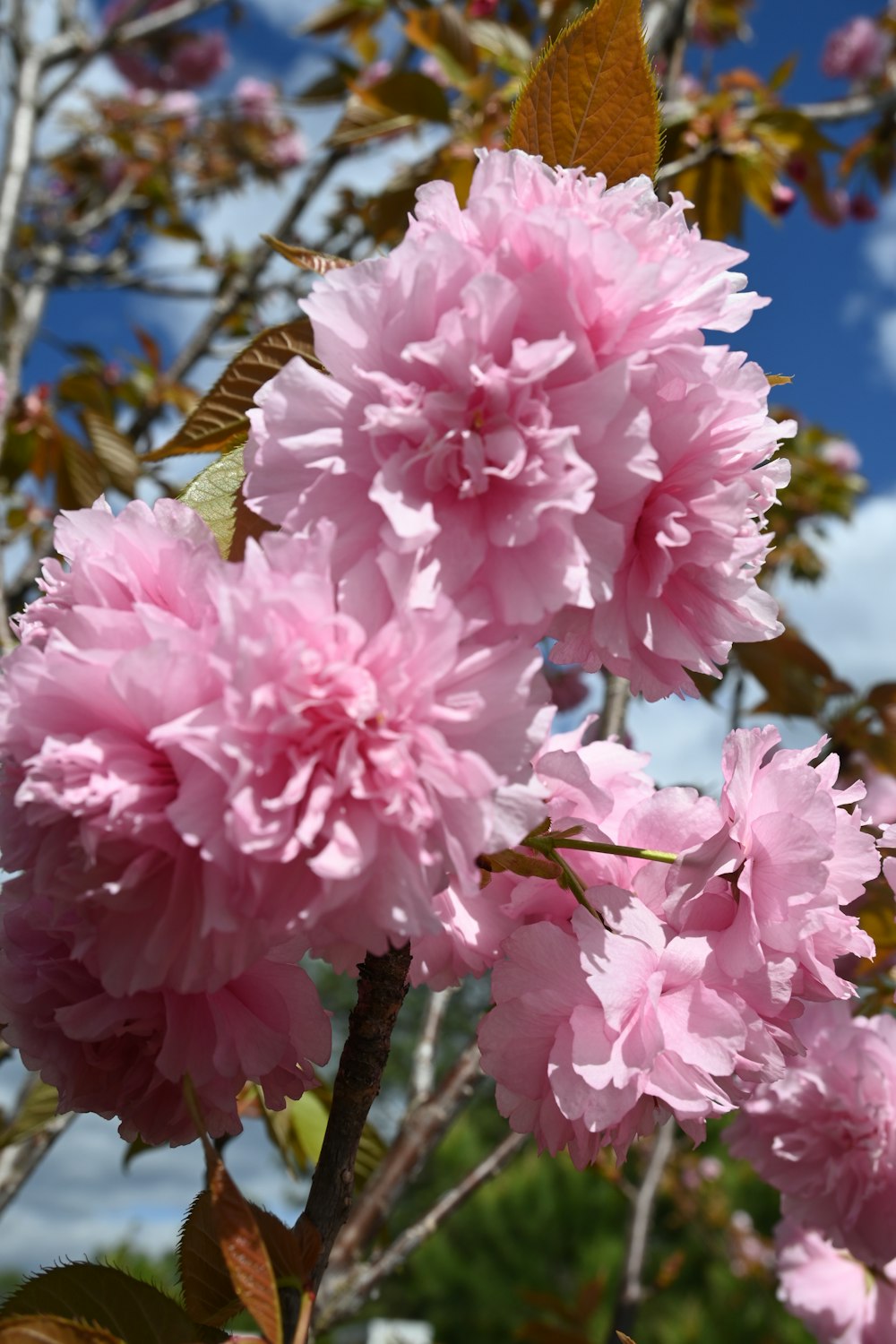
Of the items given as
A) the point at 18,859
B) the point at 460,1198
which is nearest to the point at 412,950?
the point at 18,859

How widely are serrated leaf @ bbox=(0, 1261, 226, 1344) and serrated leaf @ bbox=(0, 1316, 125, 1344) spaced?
3.2 inches

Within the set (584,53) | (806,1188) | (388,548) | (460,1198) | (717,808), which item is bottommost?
(460,1198)

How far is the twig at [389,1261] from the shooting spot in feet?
4.39

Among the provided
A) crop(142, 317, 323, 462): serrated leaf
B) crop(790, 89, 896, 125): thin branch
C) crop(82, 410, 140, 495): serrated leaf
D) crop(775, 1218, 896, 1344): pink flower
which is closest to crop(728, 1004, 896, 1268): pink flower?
crop(775, 1218, 896, 1344): pink flower

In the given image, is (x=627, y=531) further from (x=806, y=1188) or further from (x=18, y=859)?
(x=806, y=1188)

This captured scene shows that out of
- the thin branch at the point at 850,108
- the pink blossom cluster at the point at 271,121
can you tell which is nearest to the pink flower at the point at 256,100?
the pink blossom cluster at the point at 271,121

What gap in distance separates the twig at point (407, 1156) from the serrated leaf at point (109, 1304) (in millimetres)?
819

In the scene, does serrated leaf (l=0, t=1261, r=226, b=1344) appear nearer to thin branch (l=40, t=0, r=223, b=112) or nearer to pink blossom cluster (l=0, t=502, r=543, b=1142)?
pink blossom cluster (l=0, t=502, r=543, b=1142)

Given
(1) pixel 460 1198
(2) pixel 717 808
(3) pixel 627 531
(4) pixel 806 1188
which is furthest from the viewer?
(1) pixel 460 1198

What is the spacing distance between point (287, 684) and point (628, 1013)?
0.31 m

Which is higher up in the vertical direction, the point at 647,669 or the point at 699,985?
the point at 647,669

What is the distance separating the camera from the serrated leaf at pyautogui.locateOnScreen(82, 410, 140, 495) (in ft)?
7.11

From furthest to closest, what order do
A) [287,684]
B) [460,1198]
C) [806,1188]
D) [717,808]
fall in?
[460,1198] < [806,1188] < [717,808] < [287,684]

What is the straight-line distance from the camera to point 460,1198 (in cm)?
146
